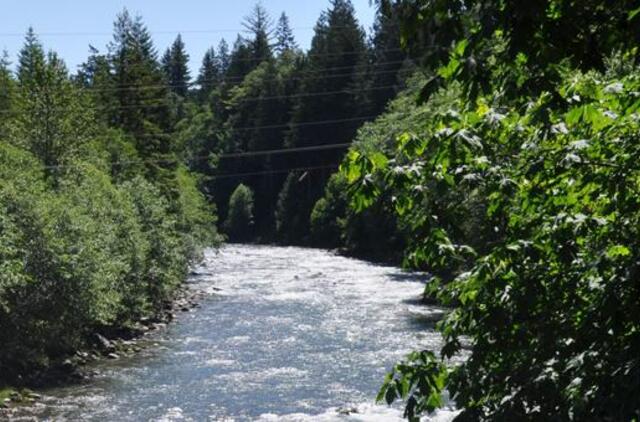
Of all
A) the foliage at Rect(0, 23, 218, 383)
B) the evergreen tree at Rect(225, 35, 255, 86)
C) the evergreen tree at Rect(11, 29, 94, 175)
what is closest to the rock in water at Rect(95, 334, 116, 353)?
the foliage at Rect(0, 23, 218, 383)

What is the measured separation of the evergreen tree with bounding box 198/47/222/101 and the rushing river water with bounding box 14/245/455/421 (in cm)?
9715

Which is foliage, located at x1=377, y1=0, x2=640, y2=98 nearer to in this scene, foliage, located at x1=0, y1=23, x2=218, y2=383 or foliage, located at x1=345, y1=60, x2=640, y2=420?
foliage, located at x1=345, y1=60, x2=640, y2=420

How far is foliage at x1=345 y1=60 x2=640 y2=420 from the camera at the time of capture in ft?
13.8

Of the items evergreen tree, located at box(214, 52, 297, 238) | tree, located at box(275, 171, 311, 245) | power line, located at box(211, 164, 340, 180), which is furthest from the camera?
evergreen tree, located at box(214, 52, 297, 238)

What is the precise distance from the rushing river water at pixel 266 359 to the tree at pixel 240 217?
5239cm

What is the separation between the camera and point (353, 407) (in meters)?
18.9

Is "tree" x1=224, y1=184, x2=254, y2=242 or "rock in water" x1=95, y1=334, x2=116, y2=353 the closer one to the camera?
"rock in water" x1=95, y1=334, x2=116, y2=353

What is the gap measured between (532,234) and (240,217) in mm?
90787

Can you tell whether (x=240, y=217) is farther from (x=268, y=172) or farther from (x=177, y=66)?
(x=177, y=66)

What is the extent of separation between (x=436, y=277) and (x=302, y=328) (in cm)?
2440

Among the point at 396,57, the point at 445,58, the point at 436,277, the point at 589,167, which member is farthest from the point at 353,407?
the point at 396,57

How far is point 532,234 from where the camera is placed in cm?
507

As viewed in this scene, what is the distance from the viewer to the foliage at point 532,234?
419 cm

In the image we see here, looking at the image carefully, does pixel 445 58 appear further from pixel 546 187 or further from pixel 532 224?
pixel 532 224
